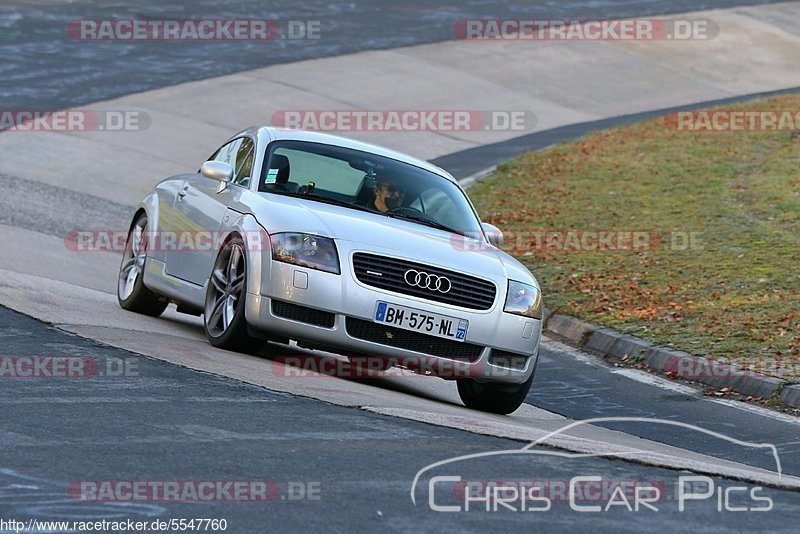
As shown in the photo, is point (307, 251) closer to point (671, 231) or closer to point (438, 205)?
point (438, 205)

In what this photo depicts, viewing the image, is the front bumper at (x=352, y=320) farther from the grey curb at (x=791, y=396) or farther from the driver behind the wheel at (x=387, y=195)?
the grey curb at (x=791, y=396)

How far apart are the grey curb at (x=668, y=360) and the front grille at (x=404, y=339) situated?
2.68 metres

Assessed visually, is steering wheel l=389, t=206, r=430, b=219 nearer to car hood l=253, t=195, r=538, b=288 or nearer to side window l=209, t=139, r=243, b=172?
car hood l=253, t=195, r=538, b=288

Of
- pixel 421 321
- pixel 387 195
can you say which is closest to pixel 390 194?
pixel 387 195

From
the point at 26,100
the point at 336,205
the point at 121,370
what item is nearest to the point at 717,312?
the point at 336,205

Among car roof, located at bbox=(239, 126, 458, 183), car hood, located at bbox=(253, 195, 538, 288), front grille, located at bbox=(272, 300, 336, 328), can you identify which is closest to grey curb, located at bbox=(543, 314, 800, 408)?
car hood, located at bbox=(253, 195, 538, 288)

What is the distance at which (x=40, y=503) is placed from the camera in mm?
5711

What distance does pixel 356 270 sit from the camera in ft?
30.1

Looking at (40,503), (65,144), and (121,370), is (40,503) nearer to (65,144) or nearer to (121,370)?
(121,370)

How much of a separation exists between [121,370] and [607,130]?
66.8 feet

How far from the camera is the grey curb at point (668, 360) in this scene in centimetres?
1091

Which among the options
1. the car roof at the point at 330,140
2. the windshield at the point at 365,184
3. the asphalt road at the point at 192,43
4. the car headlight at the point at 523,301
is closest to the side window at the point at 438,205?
the windshield at the point at 365,184

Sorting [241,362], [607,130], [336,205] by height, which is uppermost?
[336,205]

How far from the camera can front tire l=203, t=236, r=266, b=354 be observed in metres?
9.51
